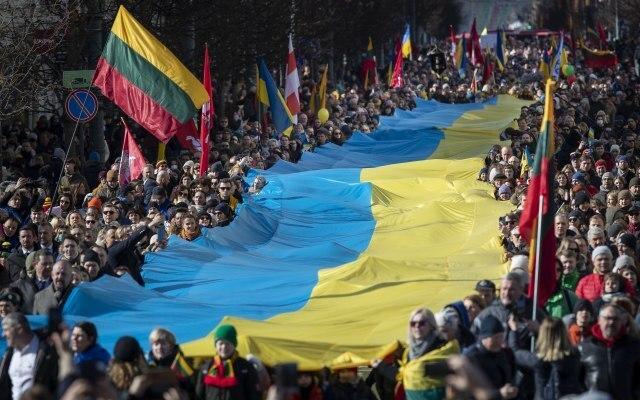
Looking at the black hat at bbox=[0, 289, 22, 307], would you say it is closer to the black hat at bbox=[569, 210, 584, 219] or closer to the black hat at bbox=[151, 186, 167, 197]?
the black hat at bbox=[569, 210, 584, 219]

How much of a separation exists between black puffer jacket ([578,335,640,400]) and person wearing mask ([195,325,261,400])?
6.90 feet

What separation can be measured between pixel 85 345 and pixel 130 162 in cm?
1273

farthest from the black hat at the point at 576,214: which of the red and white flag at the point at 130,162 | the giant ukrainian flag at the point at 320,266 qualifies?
the red and white flag at the point at 130,162

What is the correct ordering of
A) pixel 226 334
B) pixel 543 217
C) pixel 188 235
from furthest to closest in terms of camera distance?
1. pixel 188 235
2. pixel 543 217
3. pixel 226 334

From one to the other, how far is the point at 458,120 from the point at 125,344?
1271 inches

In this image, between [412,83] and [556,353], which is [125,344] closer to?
[556,353]

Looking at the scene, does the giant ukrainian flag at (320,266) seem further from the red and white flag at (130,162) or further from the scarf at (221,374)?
the red and white flag at (130,162)

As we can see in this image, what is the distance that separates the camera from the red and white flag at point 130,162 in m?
24.8

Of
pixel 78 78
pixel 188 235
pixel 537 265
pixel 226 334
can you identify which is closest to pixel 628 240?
pixel 537 265

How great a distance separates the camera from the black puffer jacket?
468 inches

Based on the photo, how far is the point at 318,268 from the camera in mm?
19938

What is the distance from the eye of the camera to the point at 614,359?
468 inches

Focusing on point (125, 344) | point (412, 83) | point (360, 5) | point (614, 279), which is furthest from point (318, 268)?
point (360, 5)

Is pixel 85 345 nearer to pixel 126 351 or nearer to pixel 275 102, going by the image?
pixel 126 351
